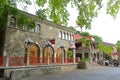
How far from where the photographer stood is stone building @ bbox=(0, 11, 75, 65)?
66.3 ft

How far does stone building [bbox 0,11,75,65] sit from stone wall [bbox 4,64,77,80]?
31.5 inches

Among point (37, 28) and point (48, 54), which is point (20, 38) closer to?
point (37, 28)

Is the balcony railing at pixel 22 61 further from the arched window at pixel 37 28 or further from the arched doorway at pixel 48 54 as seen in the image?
the arched window at pixel 37 28

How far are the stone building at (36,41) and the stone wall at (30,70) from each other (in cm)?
80

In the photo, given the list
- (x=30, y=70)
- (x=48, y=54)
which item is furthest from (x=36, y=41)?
(x=30, y=70)

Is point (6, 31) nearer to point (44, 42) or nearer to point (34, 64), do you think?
point (34, 64)

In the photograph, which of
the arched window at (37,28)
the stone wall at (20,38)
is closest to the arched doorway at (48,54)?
the stone wall at (20,38)

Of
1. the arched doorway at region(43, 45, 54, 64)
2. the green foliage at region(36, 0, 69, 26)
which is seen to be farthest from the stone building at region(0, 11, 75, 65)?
the green foliage at region(36, 0, 69, 26)

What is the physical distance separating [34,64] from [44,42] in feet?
Answer: 18.3

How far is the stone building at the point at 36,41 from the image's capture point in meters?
20.2

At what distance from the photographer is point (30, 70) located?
19438 mm

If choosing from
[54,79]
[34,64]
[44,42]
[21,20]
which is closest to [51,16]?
[21,20]

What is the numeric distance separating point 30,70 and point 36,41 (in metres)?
5.39

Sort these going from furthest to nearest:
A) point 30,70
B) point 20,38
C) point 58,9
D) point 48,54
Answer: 1. point 48,54
2. point 20,38
3. point 30,70
4. point 58,9
